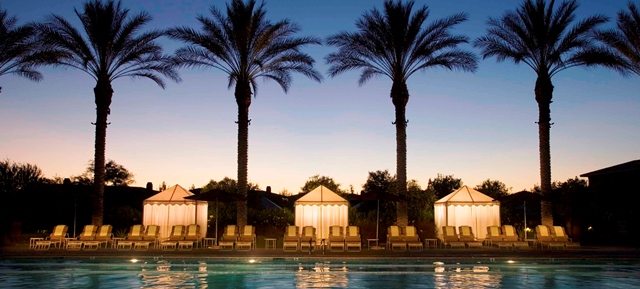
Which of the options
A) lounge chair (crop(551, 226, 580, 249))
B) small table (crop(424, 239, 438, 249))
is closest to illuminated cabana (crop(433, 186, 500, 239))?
small table (crop(424, 239, 438, 249))

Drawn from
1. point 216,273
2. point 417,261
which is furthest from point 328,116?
point 216,273

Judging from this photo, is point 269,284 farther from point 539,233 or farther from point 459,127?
point 459,127

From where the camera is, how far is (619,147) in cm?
3291

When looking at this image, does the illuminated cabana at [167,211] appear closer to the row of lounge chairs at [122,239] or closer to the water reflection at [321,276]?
the row of lounge chairs at [122,239]

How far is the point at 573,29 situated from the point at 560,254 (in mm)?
9773

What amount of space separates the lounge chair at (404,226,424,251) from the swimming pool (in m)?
3.19

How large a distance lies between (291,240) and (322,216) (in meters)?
4.16

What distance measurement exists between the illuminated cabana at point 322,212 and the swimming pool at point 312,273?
668 centimetres

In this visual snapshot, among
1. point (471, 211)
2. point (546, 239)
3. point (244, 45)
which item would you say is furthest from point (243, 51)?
point (546, 239)

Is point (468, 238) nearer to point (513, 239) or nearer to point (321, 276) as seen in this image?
point (513, 239)

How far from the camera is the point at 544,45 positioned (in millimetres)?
25094

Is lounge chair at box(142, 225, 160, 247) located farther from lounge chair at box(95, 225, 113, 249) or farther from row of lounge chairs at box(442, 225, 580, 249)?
row of lounge chairs at box(442, 225, 580, 249)

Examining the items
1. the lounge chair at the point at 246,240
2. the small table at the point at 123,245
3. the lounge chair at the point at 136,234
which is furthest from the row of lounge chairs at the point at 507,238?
the small table at the point at 123,245

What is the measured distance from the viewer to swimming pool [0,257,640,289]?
551 inches
